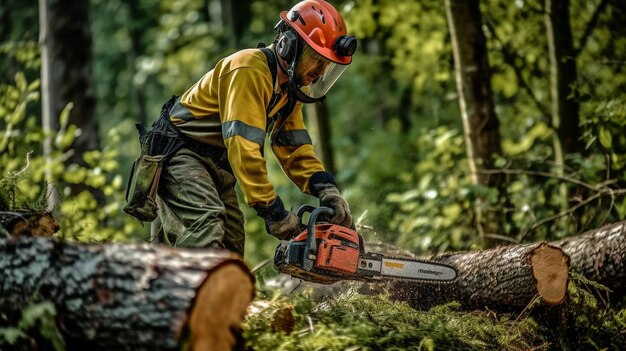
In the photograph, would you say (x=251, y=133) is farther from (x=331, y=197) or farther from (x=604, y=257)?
(x=604, y=257)

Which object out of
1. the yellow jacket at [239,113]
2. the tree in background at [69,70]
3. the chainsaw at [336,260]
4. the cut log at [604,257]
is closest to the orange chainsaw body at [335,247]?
the chainsaw at [336,260]

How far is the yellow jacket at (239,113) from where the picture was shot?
137 inches

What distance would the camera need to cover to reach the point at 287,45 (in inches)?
150

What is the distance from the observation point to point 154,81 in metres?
19.3

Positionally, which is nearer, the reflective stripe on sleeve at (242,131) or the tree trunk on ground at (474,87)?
the reflective stripe on sleeve at (242,131)

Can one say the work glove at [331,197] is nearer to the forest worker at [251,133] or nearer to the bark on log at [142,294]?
the forest worker at [251,133]

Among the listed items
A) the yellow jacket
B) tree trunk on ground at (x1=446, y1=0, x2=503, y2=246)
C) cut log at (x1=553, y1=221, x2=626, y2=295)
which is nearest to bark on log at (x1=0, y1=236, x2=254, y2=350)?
the yellow jacket

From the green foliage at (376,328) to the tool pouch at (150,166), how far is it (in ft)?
3.51

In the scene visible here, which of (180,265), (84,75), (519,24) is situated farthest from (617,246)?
(84,75)

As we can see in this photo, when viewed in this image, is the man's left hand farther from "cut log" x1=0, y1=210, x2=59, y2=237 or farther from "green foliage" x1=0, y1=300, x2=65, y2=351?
"green foliage" x1=0, y1=300, x2=65, y2=351

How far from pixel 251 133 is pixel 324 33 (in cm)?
81

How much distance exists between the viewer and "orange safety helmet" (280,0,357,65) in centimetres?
379

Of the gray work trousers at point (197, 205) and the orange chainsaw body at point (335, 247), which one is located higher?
the gray work trousers at point (197, 205)

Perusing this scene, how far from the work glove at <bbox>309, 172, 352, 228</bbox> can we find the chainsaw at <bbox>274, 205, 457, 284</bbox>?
0.30ft
